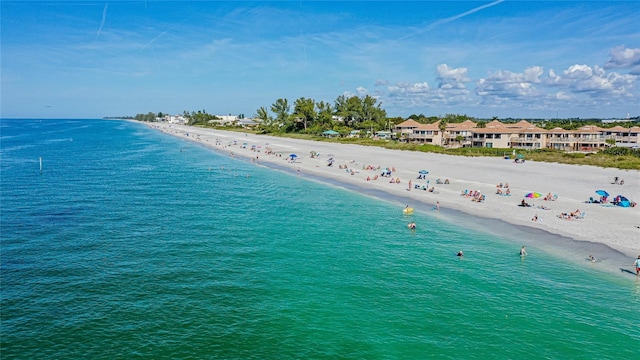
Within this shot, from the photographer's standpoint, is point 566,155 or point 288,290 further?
point 566,155

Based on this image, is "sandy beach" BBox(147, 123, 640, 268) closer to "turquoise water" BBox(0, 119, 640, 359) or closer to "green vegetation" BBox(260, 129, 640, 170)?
"green vegetation" BBox(260, 129, 640, 170)

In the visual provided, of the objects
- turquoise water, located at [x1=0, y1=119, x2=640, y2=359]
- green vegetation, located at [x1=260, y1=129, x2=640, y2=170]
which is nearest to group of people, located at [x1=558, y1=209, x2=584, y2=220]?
turquoise water, located at [x1=0, y1=119, x2=640, y2=359]

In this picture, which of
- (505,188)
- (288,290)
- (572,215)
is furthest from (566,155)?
(288,290)

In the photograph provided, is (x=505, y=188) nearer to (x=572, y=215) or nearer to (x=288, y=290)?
(x=572, y=215)

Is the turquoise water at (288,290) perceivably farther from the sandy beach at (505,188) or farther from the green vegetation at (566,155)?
the green vegetation at (566,155)

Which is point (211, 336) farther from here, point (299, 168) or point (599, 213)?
point (299, 168)

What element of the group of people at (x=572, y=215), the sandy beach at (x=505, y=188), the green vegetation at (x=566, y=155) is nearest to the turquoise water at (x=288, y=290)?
the sandy beach at (x=505, y=188)

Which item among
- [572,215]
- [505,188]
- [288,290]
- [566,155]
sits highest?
[566,155]
